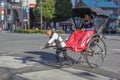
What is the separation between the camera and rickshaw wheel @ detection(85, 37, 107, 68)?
12.0 metres

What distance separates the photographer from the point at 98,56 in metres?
12.6

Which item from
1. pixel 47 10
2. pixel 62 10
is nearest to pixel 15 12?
pixel 47 10

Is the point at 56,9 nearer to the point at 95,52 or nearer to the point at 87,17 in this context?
the point at 87,17

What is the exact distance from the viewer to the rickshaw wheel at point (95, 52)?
1198 cm

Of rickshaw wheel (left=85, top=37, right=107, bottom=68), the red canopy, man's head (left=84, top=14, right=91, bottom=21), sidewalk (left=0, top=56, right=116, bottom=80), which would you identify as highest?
man's head (left=84, top=14, right=91, bottom=21)

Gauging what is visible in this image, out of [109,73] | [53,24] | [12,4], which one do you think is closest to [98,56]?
[109,73]

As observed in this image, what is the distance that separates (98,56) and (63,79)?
2852 millimetres

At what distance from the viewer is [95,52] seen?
1231 cm

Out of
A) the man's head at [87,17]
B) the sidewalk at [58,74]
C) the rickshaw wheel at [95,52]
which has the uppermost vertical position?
the man's head at [87,17]

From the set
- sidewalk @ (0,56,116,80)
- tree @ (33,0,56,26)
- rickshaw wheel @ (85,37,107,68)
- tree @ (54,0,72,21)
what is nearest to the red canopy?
rickshaw wheel @ (85,37,107,68)

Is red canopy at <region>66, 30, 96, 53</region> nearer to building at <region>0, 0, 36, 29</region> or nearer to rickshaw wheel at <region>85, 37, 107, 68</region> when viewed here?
rickshaw wheel at <region>85, 37, 107, 68</region>

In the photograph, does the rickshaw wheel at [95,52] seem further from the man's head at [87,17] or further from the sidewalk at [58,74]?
the man's head at [87,17]

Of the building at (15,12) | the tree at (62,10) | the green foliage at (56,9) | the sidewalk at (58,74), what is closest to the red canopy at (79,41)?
the sidewalk at (58,74)

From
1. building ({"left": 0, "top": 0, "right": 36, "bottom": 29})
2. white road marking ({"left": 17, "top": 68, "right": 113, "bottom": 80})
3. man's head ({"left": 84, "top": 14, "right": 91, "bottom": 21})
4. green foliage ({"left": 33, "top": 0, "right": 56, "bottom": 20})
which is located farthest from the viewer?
building ({"left": 0, "top": 0, "right": 36, "bottom": 29})
